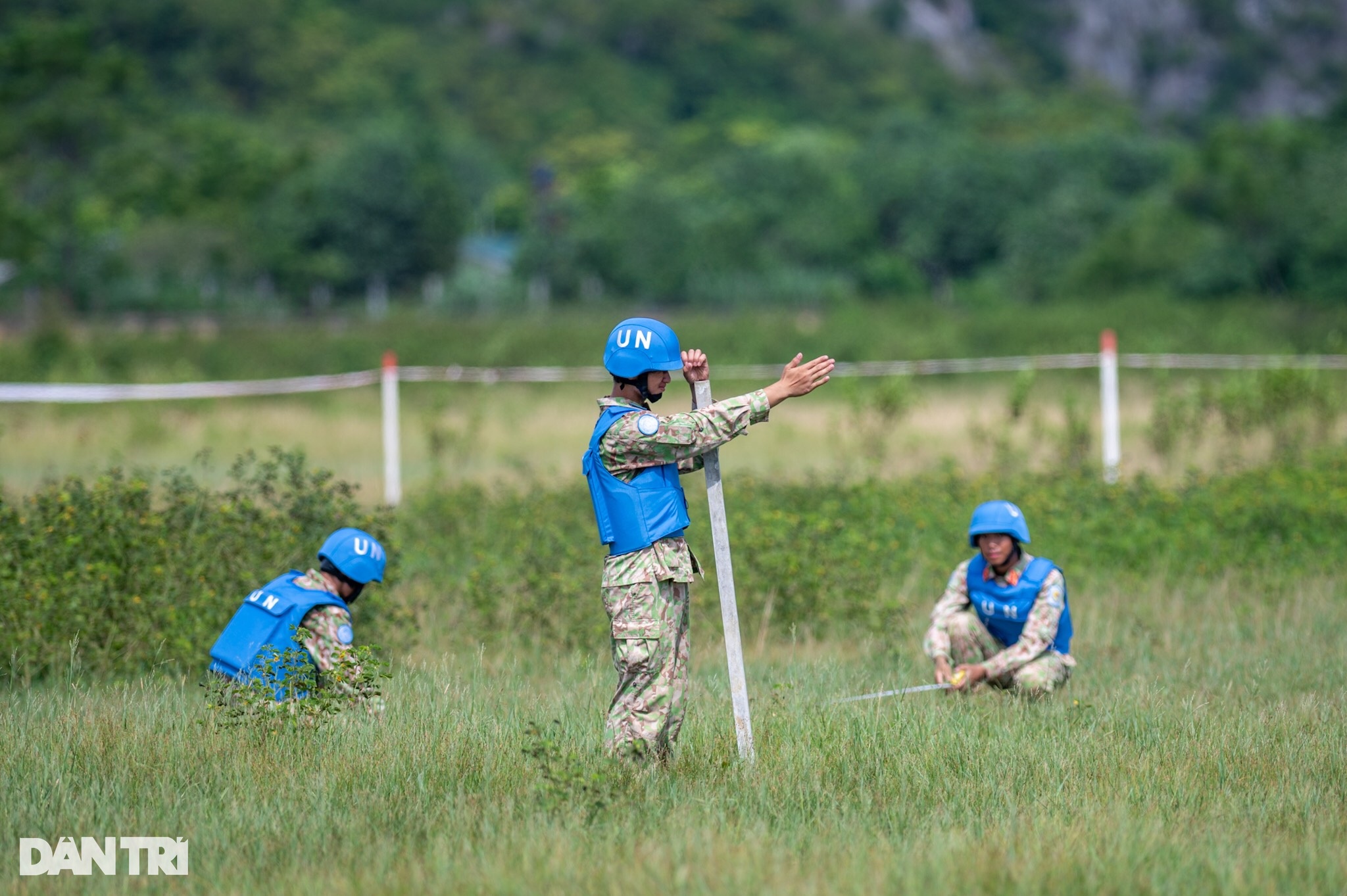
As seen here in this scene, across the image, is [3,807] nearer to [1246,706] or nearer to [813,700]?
[813,700]

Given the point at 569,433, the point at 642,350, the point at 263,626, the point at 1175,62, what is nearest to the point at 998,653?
the point at 642,350

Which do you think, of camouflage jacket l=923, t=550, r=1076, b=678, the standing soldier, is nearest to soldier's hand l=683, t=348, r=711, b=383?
the standing soldier

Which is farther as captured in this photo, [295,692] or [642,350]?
[295,692]

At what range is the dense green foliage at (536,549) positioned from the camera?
8828 millimetres

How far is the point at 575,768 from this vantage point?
5.73 meters

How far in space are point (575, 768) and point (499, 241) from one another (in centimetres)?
10218

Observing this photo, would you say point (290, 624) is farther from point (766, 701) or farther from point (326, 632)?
point (766, 701)

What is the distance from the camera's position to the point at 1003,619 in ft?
27.5

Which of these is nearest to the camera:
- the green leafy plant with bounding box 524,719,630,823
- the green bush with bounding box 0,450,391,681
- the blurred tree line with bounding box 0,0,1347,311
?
the green leafy plant with bounding box 524,719,630,823

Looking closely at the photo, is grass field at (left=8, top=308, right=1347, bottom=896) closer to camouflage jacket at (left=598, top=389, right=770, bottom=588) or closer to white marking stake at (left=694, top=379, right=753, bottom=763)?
white marking stake at (left=694, top=379, right=753, bottom=763)

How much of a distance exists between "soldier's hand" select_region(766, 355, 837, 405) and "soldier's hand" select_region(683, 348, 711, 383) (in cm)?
28

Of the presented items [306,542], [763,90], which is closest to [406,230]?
[306,542]

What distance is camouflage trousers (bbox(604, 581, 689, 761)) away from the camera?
6012 millimetres

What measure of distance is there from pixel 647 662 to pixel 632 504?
603 millimetres
